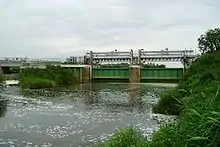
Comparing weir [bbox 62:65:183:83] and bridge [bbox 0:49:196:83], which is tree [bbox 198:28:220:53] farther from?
weir [bbox 62:65:183:83]

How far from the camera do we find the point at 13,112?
87.4 ft

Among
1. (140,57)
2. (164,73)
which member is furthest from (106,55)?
(164,73)

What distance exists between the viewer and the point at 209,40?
6219 cm

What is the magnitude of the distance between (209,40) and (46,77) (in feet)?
86.5

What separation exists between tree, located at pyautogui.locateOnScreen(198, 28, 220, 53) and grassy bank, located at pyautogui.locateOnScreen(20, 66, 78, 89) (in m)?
21.7

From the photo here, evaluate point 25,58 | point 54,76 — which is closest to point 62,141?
point 54,76

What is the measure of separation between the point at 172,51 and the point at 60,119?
51.3m

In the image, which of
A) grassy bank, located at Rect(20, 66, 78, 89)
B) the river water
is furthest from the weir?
the river water

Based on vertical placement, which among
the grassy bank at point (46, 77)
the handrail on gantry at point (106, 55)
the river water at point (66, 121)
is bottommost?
the river water at point (66, 121)

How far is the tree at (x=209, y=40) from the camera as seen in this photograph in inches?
2398

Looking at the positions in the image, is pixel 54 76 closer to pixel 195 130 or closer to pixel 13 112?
pixel 13 112

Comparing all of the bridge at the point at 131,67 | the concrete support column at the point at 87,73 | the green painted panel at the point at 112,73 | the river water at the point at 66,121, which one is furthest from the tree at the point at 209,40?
the river water at the point at 66,121

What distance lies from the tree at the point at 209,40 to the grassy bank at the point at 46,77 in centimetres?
2173

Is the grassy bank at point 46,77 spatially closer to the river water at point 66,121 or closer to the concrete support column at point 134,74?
the concrete support column at point 134,74
